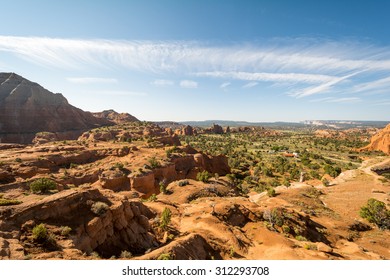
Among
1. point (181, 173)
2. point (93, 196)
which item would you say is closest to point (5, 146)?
point (181, 173)

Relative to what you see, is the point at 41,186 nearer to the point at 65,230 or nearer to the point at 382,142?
the point at 65,230

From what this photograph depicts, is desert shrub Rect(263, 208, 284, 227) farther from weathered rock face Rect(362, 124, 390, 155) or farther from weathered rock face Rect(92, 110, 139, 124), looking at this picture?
weathered rock face Rect(92, 110, 139, 124)

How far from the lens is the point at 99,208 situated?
1541cm

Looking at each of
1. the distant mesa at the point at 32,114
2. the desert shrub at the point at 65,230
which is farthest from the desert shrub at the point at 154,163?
the distant mesa at the point at 32,114

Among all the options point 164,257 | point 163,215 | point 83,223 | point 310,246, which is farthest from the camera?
point 163,215

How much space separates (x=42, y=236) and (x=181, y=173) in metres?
41.1

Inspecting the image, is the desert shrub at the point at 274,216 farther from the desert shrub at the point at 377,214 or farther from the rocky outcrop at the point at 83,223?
the desert shrub at the point at 377,214

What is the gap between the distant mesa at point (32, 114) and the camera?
96175 millimetres

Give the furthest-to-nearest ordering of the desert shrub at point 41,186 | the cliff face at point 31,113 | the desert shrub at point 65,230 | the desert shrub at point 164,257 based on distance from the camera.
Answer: the cliff face at point 31,113, the desert shrub at point 41,186, the desert shrub at point 65,230, the desert shrub at point 164,257

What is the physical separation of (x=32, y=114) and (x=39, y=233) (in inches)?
4492

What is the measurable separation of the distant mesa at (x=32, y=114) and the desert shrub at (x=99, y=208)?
295 feet

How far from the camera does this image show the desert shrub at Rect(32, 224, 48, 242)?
12.0 meters

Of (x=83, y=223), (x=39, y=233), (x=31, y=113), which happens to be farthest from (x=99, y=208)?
(x=31, y=113)
